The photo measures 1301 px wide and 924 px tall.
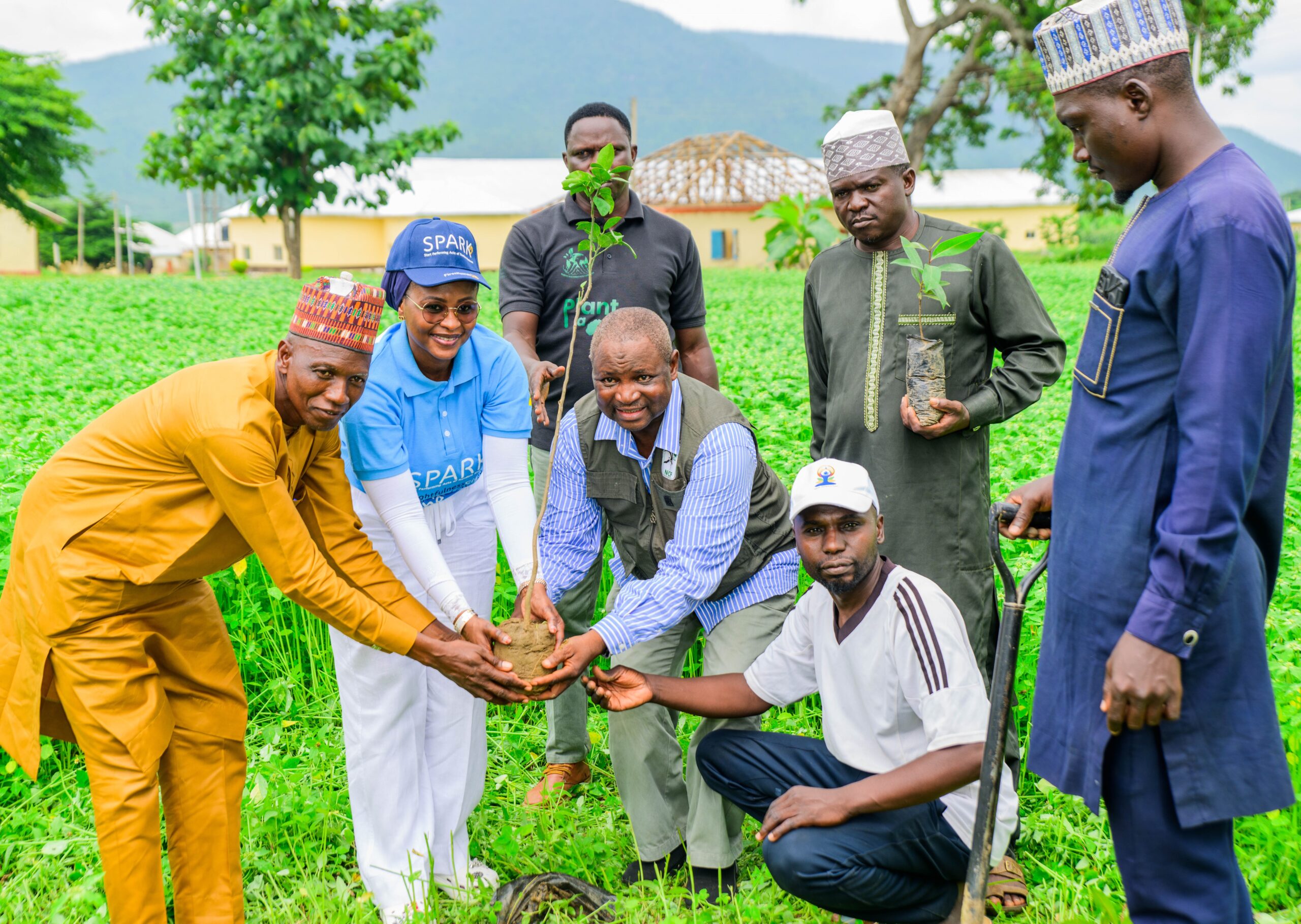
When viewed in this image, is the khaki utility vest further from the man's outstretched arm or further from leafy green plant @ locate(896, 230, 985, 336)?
leafy green plant @ locate(896, 230, 985, 336)

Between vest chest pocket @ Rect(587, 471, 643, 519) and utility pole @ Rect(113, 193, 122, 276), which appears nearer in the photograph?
vest chest pocket @ Rect(587, 471, 643, 519)

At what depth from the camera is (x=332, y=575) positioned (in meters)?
2.77

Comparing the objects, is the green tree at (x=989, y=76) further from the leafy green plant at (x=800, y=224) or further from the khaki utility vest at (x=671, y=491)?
the khaki utility vest at (x=671, y=491)

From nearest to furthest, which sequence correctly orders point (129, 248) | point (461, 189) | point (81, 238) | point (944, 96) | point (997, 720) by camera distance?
point (997, 720) → point (944, 96) → point (81, 238) → point (129, 248) → point (461, 189)

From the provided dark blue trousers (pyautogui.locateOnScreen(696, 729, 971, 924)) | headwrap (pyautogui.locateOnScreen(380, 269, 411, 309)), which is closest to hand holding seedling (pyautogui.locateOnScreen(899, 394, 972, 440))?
dark blue trousers (pyautogui.locateOnScreen(696, 729, 971, 924))

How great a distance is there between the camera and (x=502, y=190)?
53.8m

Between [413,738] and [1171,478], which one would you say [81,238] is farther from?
[1171,478]

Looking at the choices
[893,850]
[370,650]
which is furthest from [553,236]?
[893,850]

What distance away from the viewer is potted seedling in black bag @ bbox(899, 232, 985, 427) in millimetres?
3092

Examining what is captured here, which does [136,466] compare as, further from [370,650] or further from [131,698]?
[370,650]

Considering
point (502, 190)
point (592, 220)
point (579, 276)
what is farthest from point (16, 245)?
point (592, 220)

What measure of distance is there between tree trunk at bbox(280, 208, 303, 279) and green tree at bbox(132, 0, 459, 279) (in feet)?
1.69

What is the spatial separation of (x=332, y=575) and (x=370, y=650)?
0.39 metres

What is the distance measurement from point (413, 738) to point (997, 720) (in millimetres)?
1708
